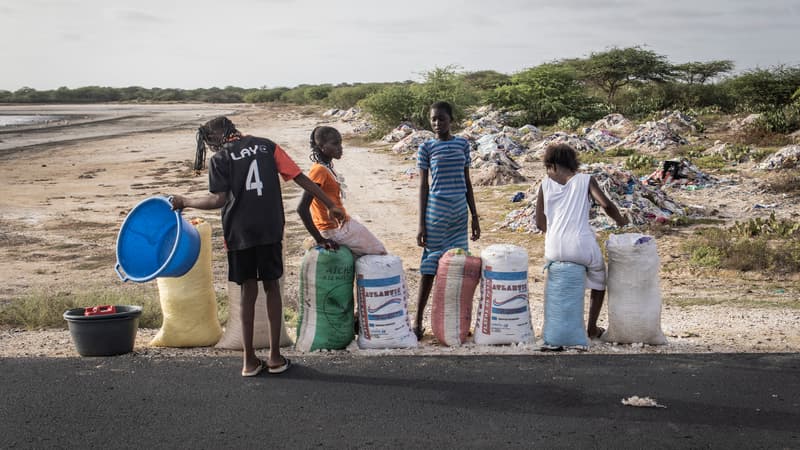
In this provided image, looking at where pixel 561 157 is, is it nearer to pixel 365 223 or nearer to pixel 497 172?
pixel 365 223

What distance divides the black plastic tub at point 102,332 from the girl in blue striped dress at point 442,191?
2.24 metres

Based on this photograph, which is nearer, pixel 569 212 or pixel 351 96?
pixel 569 212

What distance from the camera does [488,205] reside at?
14820 millimetres

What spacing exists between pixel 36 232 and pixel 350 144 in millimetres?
18074

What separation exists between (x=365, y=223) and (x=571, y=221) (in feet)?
27.7

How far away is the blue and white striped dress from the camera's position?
5629 mm

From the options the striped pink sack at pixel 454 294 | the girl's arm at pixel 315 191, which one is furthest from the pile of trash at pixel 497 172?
the girl's arm at pixel 315 191

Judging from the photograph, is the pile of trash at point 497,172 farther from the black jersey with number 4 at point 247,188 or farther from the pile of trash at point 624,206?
the black jersey with number 4 at point 247,188

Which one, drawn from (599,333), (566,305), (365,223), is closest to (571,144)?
(365,223)

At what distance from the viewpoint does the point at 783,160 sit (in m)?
16.1

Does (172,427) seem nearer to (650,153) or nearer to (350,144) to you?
(650,153)

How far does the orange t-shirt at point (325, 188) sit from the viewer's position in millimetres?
5160

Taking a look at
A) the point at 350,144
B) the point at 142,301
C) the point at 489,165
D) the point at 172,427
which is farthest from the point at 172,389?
the point at 350,144

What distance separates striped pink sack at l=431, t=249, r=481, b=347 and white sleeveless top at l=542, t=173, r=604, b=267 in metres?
0.62
